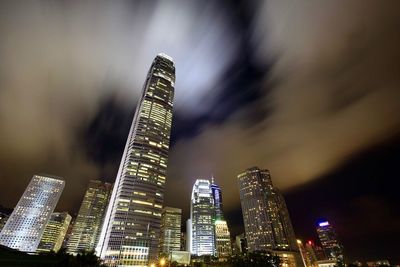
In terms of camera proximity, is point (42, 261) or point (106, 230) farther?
point (106, 230)

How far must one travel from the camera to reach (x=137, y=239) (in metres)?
132

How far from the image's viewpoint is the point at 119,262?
12288cm

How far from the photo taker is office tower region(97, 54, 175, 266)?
128750 millimetres

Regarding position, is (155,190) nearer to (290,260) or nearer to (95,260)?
(95,260)

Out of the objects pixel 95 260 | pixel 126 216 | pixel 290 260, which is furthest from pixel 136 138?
pixel 290 260

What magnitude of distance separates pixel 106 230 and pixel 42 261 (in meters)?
97.5

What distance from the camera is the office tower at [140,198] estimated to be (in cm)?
12875

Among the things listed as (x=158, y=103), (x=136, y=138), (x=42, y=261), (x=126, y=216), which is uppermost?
(x=158, y=103)

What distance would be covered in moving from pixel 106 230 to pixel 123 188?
26.8 m

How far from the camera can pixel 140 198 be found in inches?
5620

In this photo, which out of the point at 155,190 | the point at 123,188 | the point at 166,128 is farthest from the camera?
the point at 166,128

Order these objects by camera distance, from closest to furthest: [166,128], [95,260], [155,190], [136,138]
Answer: [95,260] < [155,190] < [136,138] < [166,128]

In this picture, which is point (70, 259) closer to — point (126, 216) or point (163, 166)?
point (126, 216)

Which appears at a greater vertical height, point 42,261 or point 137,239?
point 137,239
